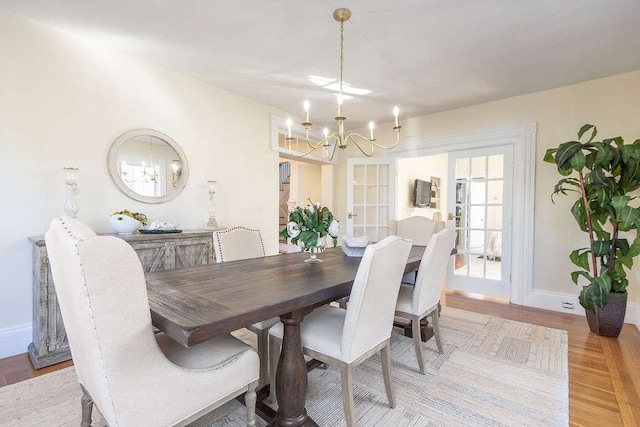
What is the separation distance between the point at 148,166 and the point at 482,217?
152 inches

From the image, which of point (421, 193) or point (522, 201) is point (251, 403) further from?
point (421, 193)

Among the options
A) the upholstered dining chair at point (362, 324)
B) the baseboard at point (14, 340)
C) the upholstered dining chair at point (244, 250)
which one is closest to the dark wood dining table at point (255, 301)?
the upholstered dining chair at point (362, 324)

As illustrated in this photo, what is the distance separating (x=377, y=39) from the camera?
2375 mm

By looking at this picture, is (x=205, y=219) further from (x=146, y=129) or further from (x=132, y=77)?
(x=132, y=77)

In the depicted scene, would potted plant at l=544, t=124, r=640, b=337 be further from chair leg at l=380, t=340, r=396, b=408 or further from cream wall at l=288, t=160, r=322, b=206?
cream wall at l=288, t=160, r=322, b=206

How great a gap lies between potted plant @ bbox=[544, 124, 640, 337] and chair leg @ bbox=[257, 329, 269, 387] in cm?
272

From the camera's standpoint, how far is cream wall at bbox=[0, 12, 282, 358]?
7.20 feet

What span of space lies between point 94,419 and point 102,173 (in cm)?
187

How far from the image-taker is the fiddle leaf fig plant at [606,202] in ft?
8.01

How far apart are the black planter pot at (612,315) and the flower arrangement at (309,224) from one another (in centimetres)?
253

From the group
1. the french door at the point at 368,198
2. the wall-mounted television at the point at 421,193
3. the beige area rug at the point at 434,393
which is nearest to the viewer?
the beige area rug at the point at 434,393

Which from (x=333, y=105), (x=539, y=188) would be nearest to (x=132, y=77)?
(x=333, y=105)

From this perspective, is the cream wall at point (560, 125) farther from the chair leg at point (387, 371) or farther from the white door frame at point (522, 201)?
the chair leg at point (387, 371)

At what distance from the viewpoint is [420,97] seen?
3580 mm
